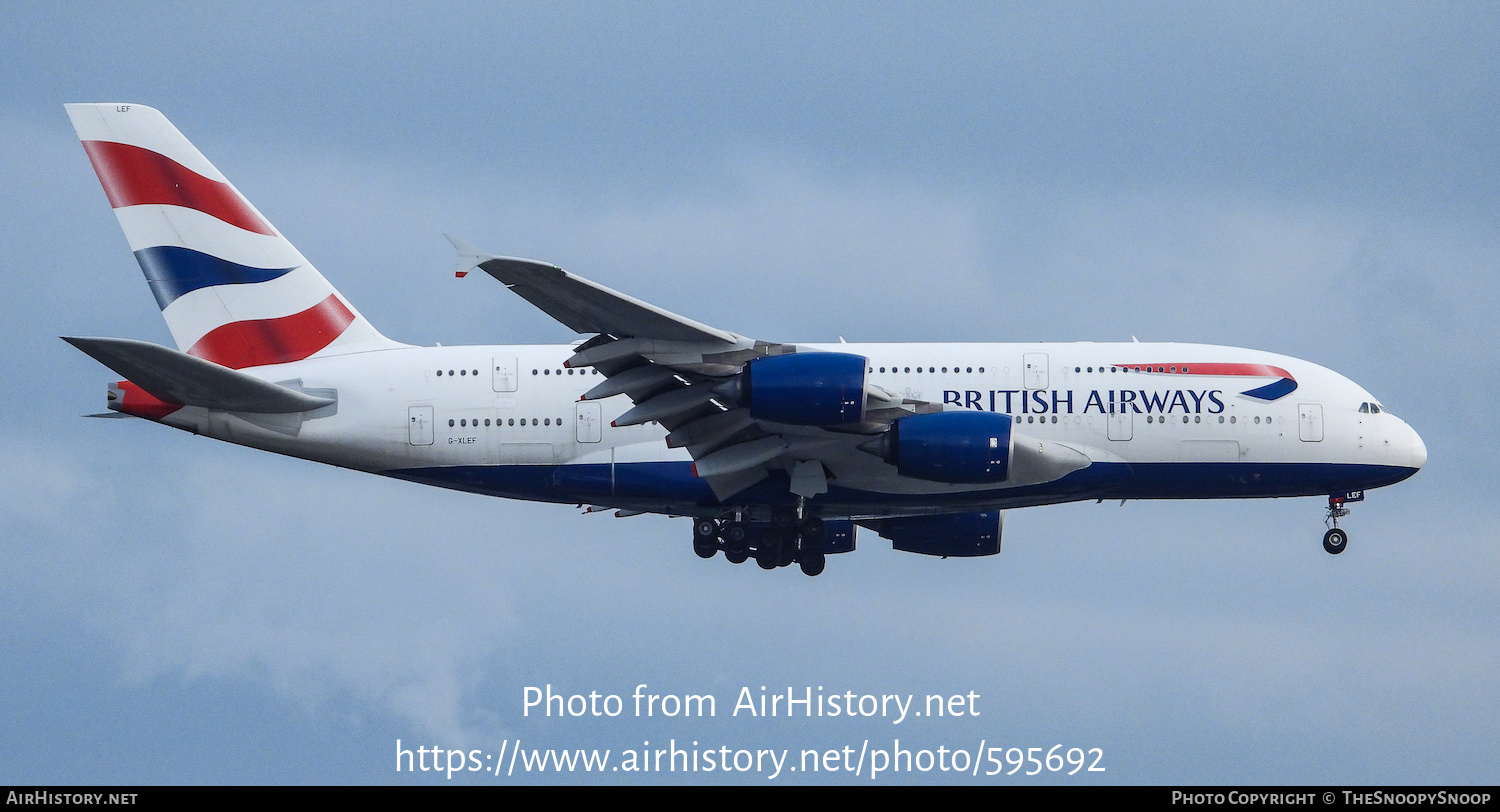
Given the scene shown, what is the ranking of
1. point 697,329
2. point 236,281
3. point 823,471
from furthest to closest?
1. point 236,281
2. point 823,471
3. point 697,329

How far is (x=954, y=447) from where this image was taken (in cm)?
3453

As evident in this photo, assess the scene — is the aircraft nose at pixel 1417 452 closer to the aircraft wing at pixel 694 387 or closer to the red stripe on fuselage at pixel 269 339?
the aircraft wing at pixel 694 387

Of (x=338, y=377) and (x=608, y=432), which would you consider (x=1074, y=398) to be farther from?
(x=338, y=377)

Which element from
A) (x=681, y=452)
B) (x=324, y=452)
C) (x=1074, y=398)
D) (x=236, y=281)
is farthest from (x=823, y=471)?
(x=236, y=281)

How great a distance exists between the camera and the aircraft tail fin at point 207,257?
39.4 m

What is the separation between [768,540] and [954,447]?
5.99 meters

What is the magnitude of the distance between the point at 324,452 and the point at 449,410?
303 centimetres

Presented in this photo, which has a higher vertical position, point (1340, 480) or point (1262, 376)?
point (1262, 376)

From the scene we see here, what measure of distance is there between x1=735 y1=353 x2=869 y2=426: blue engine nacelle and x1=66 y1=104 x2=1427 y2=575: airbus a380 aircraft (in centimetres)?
187

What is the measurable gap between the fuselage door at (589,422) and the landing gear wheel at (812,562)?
561cm

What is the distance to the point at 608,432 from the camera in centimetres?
3759

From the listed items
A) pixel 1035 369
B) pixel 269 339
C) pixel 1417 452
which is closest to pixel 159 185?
pixel 269 339

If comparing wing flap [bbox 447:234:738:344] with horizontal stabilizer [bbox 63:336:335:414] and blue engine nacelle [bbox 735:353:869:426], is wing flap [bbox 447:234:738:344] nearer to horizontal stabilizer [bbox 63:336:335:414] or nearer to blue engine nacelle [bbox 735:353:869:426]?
blue engine nacelle [bbox 735:353:869:426]

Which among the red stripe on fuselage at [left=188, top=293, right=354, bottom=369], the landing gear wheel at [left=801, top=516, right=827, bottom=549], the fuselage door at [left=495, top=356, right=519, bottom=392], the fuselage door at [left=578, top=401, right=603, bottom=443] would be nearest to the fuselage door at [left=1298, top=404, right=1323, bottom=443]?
the landing gear wheel at [left=801, top=516, right=827, bottom=549]
